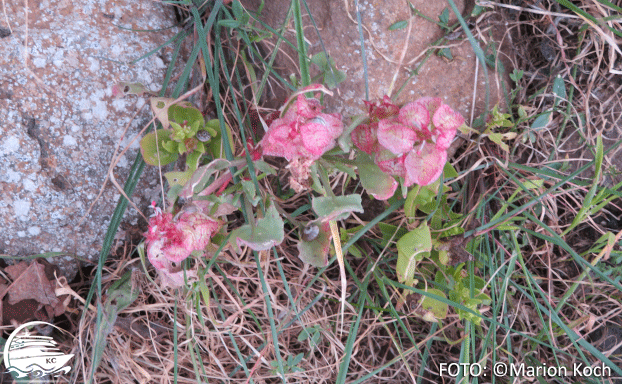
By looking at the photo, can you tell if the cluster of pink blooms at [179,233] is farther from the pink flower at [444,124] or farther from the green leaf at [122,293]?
the pink flower at [444,124]

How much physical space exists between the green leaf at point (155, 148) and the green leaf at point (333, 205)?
40 centimetres

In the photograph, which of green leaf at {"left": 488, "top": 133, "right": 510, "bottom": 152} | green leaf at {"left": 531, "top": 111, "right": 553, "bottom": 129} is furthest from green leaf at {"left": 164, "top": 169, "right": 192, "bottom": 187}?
green leaf at {"left": 531, "top": 111, "right": 553, "bottom": 129}

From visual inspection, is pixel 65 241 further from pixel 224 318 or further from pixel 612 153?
pixel 612 153

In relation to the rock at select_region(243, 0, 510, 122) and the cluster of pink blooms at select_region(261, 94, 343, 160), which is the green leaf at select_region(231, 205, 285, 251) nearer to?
the cluster of pink blooms at select_region(261, 94, 343, 160)

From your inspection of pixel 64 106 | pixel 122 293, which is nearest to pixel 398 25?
pixel 64 106

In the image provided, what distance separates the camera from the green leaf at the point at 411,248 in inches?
44.0

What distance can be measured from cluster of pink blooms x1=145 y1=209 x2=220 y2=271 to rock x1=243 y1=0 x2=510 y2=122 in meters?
0.49

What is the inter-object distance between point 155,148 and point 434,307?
0.83m

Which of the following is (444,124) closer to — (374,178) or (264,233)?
(374,178)

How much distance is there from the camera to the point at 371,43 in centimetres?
122

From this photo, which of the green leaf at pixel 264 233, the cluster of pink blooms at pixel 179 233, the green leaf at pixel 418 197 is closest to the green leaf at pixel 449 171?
the green leaf at pixel 418 197

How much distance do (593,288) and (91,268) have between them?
4.92ft

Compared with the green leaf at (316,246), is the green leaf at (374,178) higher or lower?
higher

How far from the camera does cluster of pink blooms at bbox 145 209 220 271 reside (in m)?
0.96
